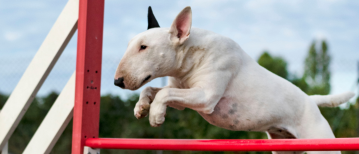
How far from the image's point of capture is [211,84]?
162 cm

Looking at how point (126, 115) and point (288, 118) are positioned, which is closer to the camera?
point (288, 118)

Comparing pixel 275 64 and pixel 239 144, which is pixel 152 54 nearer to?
pixel 239 144

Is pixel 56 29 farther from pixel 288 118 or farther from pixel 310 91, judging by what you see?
pixel 310 91

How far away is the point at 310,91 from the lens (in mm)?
8000

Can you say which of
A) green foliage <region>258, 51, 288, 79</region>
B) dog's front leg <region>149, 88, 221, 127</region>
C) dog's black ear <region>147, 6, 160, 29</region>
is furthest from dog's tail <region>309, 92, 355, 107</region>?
green foliage <region>258, 51, 288, 79</region>

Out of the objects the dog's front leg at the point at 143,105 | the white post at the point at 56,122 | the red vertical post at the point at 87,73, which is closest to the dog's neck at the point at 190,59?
the dog's front leg at the point at 143,105

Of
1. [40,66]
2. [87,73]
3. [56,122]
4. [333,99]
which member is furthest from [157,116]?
[333,99]

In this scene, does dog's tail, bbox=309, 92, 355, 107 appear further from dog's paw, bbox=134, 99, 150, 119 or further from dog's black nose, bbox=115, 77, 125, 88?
dog's black nose, bbox=115, 77, 125, 88

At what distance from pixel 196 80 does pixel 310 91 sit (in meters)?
6.99

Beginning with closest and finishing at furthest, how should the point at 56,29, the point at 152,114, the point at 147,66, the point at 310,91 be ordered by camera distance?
1. the point at 152,114
2. the point at 147,66
3. the point at 56,29
4. the point at 310,91

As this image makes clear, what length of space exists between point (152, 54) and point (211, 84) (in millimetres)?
314

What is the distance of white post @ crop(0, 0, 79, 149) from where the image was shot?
1984 millimetres

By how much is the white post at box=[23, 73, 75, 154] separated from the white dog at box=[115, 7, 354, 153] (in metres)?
0.50

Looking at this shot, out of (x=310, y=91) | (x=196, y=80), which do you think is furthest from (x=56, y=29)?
(x=310, y=91)
